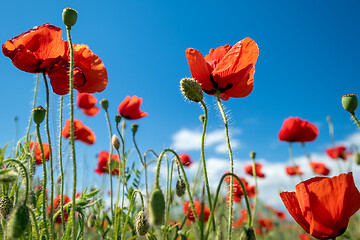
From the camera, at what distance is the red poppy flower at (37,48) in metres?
1.38

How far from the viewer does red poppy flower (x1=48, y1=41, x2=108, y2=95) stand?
1446 mm

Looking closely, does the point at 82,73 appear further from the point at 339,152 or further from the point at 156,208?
the point at 339,152

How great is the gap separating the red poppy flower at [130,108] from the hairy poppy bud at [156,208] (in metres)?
2.08

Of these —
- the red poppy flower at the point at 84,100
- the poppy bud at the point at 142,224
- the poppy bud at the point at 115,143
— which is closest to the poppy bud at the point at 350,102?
the poppy bud at the point at 142,224

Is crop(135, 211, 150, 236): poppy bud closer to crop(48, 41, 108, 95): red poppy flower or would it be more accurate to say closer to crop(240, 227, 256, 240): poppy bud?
crop(240, 227, 256, 240): poppy bud

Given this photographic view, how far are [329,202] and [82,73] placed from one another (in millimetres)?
1128

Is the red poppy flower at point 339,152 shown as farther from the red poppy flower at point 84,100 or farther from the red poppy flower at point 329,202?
the red poppy flower at point 329,202

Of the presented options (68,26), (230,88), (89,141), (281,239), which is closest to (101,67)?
(68,26)

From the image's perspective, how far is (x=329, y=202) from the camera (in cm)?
110

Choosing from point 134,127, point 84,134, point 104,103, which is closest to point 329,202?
point 134,127

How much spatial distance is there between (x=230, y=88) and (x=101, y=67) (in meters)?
0.58

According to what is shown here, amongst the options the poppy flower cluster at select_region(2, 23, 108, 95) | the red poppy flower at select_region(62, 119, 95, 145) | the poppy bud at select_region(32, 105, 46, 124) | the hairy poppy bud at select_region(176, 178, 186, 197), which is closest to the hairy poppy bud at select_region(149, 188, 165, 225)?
the hairy poppy bud at select_region(176, 178, 186, 197)

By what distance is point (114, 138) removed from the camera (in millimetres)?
2061

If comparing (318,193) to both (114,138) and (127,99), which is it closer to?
(114,138)
